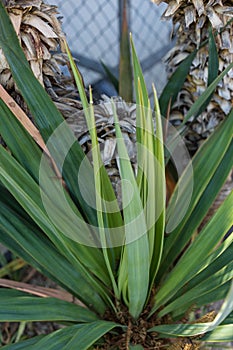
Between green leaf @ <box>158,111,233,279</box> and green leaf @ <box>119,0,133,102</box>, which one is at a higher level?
green leaf @ <box>119,0,133,102</box>

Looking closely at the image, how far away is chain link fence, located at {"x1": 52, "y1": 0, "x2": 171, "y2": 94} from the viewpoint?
1.28 meters

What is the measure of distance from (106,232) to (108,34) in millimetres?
951

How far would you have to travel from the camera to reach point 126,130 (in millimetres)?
687

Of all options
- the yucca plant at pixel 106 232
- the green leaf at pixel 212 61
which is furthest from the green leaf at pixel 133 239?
the green leaf at pixel 212 61

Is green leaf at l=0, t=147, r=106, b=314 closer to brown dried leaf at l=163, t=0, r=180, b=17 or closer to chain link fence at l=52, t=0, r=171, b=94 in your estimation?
brown dried leaf at l=163, t=0, r=180, b=17

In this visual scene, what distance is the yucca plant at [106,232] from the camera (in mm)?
602

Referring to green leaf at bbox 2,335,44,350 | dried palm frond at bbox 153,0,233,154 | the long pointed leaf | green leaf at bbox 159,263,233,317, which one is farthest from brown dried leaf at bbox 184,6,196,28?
green leaf at bbox 2,335,44,350

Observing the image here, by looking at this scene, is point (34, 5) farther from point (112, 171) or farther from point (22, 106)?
point (112, 171)

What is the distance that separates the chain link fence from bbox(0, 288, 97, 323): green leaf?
0.61 m

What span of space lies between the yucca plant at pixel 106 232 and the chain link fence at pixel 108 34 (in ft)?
1.66

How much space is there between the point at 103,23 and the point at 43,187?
3.08 ft

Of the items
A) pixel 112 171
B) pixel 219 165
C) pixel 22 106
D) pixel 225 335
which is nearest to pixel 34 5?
pixel 22 106

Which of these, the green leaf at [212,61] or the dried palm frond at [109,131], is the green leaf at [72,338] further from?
the green leaf at [212,61]

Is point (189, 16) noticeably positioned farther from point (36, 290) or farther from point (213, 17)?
point (36, 290)
